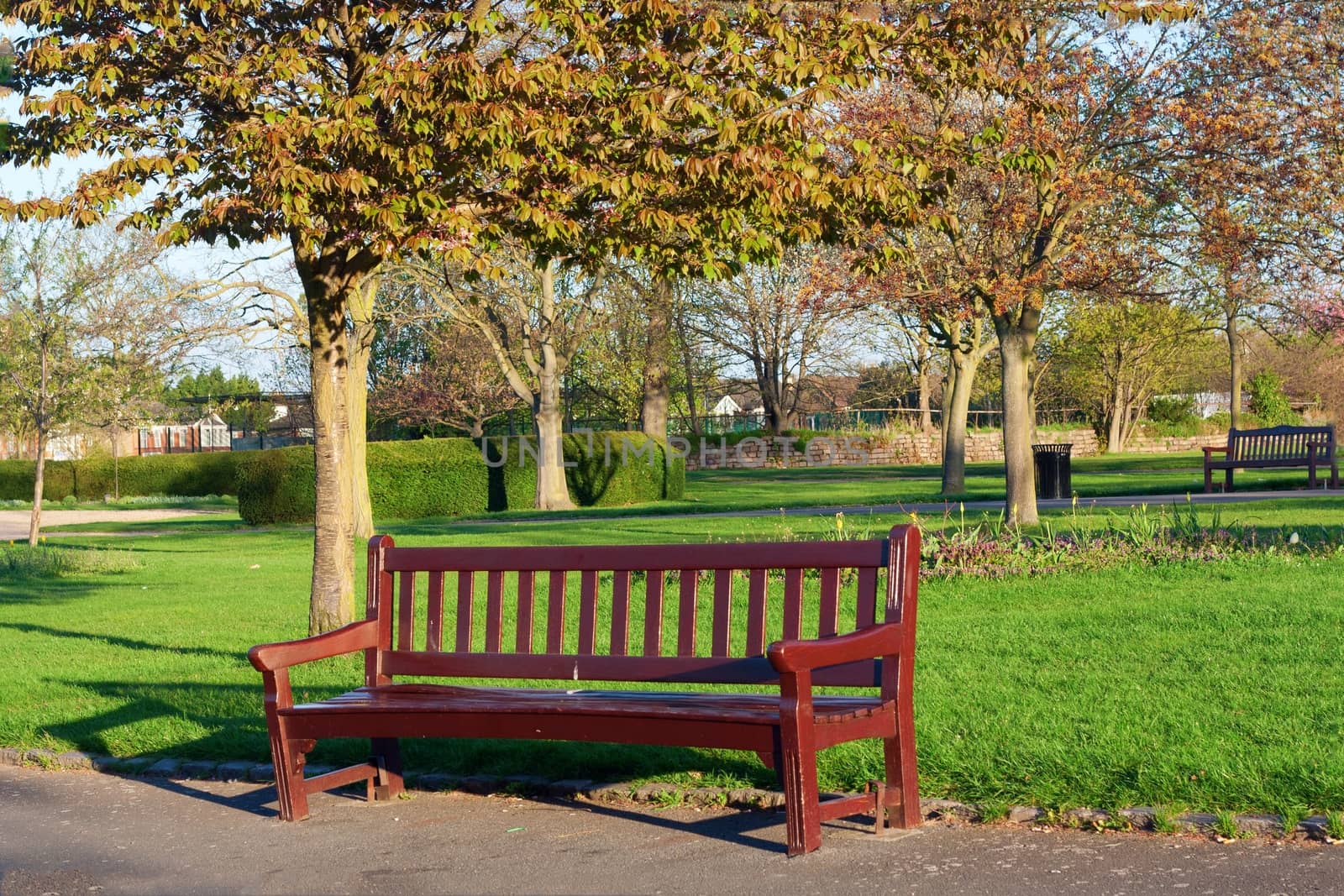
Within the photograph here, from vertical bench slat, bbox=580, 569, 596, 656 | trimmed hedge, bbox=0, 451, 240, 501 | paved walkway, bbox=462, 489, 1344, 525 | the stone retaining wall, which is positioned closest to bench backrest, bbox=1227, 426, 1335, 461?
paved walkway, bbox=462, 489, 1344, 525

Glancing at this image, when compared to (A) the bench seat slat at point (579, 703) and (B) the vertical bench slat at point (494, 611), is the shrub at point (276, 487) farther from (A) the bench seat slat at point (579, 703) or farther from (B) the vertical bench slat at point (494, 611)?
(A) the bench seat slat at point (579, 703)

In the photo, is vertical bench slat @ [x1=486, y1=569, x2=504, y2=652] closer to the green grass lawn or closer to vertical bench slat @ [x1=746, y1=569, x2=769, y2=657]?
the green grass lawn

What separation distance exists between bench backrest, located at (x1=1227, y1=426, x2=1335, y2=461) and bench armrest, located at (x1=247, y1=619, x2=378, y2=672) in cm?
1861

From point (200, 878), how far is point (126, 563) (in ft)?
40.7

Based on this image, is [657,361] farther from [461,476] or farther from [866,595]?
[866,595]

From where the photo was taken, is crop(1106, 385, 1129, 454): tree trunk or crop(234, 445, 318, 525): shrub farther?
crop(1106, 385, 1129, 454): tree trunk

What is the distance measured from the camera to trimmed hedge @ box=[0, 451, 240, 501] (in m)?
40.0

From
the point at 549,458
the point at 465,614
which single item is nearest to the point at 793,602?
the point at 465,614

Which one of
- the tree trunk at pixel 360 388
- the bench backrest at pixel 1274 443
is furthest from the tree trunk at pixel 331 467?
the bench backrest at pixel 1274 443

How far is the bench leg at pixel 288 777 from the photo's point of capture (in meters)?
4.96

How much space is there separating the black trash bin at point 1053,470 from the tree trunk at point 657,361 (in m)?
10.4

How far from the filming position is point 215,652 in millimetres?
8758

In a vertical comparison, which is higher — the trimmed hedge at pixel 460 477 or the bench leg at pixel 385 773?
the trimmed hedge at pixel 460 477

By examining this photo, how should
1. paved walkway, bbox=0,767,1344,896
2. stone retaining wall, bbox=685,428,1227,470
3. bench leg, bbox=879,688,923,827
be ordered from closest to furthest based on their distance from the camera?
paved walkway, bbox=0,767,1344,896 → bench leg, bbox=879,688,923,827 → stone retaining wall, bbox=685,428,1227,470
